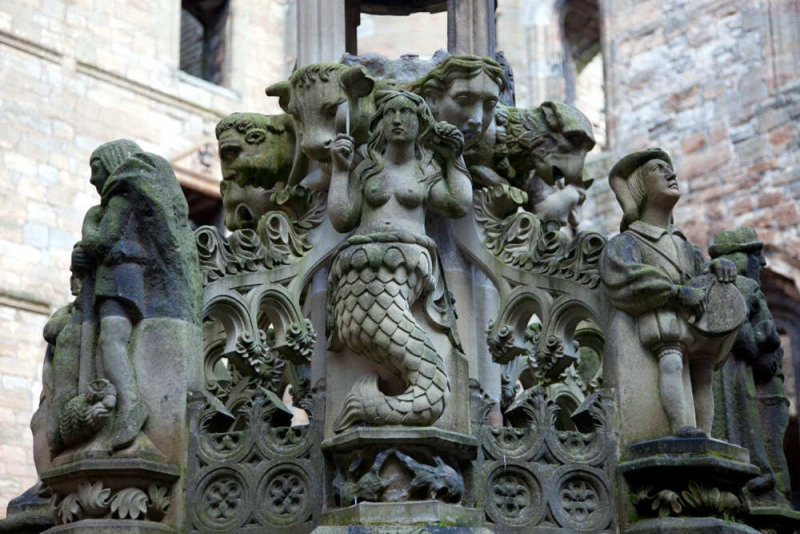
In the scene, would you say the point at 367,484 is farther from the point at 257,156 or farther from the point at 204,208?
the point at 204,208

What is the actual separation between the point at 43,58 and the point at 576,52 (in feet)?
25.3

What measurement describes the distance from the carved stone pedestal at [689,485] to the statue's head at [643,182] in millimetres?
1202

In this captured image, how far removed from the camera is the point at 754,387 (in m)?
8.11

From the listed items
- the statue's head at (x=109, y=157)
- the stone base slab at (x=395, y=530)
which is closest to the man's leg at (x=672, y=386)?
the stone base slab at (x=395, y=530)

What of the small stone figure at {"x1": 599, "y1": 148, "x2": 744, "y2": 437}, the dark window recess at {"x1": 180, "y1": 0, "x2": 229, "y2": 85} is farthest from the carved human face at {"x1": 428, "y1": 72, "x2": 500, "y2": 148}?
the dark window recess at {"x1": 180, "y1": 0, "x2": 229, "y2": 85}

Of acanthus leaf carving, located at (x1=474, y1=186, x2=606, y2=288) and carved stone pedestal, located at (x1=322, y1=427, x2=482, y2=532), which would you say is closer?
carved stone pedestal, located at (x1=322, y1=427, x2=482, y2=532)

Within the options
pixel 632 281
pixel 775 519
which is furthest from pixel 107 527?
pixel 775 519

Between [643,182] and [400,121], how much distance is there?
48.0 inches

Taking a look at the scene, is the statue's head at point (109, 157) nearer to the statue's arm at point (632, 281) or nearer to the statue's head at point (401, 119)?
the statue's head at point (401, 119)

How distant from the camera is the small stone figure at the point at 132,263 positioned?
21.2 feet

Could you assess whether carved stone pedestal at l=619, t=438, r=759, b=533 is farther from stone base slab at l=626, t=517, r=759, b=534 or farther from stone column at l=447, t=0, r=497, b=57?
stone column at l=447, t=0, r=497, b=57

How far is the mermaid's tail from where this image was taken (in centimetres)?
599

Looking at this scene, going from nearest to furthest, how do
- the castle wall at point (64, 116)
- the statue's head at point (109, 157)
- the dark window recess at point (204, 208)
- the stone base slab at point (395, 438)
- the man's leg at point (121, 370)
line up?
1. the stone base slab at point (395, 438)
2. the man's leg at point (121, 370)
3. the statue's head at point (109, 157)
4. the castle wall at point (64, 116)
5. the dark window recess at point (204, 208)

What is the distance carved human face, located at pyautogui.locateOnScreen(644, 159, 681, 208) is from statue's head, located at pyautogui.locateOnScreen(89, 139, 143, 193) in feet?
7.80
